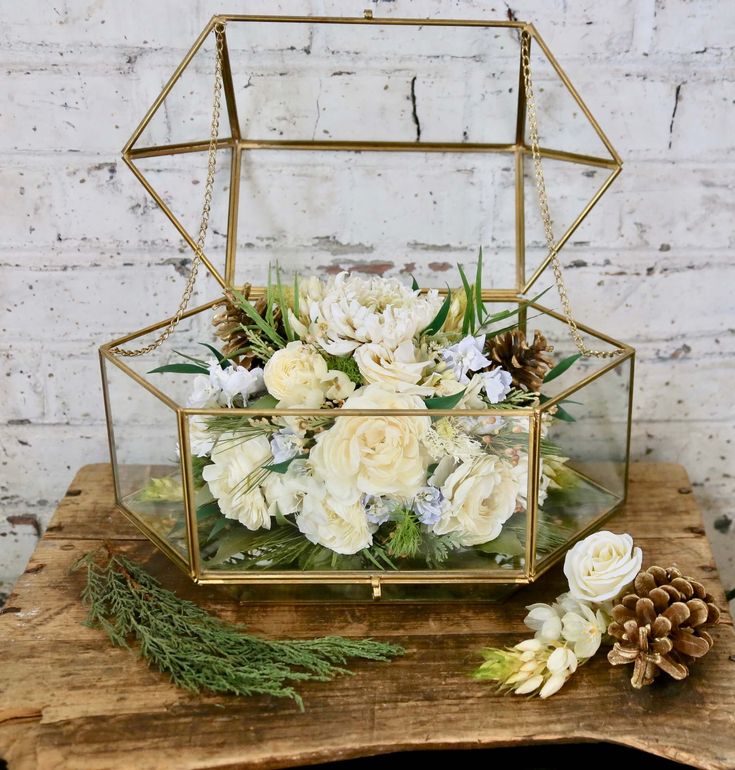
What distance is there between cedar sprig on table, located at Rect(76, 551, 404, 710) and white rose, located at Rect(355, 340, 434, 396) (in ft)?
0.86

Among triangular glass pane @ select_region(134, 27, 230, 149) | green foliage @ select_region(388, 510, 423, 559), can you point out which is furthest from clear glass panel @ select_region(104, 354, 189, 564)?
triangular glass pane @ select_region(134, 27, 230, 149)

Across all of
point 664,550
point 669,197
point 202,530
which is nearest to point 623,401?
point 664,550

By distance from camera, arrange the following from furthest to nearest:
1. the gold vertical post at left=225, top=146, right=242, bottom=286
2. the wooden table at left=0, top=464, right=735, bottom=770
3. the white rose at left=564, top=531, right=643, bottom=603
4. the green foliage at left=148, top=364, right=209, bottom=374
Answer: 1. the gold vertical post at left=225, top=146, right=242, bottom=286
2. the green foliage at left=148, top=364, right=209, bottom=374
3. the white rose at left=564, top=531, right=643, bottom=603
4. the wooden table at left=0, top=464, right=735, bottom=770

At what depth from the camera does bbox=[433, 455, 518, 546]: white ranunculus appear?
0.77 metres

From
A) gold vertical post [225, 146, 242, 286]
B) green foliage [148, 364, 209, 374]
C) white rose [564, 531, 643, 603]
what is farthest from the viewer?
gold vertical post [225, 146, 242, 286]

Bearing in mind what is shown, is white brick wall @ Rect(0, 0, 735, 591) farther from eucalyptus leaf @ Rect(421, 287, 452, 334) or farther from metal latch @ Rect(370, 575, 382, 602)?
metal latch @ Rect(370, 575, 382, 602)

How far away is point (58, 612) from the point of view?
34.5 inches

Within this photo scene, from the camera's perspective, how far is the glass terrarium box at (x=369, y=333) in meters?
0.77

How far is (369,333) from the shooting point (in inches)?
31.3

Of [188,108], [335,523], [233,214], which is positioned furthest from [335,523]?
[188,108]

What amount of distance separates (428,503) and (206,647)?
267 mm

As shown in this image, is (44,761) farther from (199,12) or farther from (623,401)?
(199,12)

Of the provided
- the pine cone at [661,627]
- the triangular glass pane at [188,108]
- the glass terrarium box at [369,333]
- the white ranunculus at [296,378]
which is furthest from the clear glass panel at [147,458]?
the pine cone at [661,627]

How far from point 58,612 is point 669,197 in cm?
91
